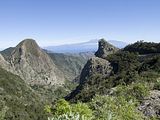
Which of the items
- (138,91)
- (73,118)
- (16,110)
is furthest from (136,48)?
(73,118)

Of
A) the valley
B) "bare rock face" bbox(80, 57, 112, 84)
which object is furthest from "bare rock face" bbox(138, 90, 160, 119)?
"bare rock face" bbox(80, 57, 112, 84)

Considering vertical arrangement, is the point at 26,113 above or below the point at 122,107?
below

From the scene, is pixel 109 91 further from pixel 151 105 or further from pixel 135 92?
pixel 151 105

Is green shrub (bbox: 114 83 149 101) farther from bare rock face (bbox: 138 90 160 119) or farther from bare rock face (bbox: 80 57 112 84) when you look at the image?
bare rock face (bbox: 80 57 112 84)

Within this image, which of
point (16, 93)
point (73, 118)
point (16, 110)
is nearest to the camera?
point (73, 118)

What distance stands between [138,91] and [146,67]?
3270cm

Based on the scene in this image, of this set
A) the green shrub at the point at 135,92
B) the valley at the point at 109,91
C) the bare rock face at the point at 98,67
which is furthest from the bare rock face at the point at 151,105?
the bare rock face at the point at 98,67

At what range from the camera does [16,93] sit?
565 ft

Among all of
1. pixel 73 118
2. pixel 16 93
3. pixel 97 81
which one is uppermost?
pixel 73 118

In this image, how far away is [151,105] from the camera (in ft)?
110

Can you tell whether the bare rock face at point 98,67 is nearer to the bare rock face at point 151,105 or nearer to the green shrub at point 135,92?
the green shrub at point 135,92

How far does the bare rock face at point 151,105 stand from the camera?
3222 cm

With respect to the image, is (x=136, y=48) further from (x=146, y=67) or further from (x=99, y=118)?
(x=99, y=118)

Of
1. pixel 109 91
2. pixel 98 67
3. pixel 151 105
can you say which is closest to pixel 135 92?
pixel 151 105
